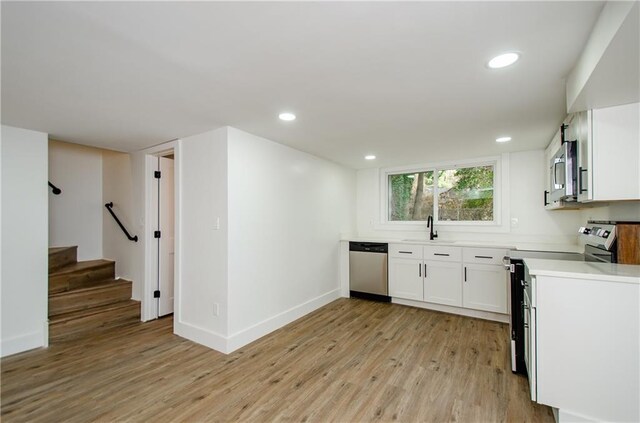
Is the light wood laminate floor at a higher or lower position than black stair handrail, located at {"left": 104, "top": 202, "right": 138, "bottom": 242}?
lower

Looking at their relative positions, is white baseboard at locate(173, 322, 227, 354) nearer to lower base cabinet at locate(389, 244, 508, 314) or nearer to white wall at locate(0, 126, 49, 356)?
white wall at locate(0, 126, 49, 356)

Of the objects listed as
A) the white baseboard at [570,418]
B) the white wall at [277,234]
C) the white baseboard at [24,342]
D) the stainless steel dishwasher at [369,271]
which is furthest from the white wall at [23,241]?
the white baseboard at [570,418]

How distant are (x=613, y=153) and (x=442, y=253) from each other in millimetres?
2390

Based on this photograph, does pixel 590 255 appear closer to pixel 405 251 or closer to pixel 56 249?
pixel 405 251

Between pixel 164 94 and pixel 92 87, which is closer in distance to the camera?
pixel 92 87

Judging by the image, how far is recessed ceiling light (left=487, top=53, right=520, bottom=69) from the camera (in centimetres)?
159

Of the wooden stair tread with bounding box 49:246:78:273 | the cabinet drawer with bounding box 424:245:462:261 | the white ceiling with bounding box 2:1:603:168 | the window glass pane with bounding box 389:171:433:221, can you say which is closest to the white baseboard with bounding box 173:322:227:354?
the wooden stair tread with bounding box 49:246:78:273

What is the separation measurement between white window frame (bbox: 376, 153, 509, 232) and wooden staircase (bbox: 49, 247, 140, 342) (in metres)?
3.97

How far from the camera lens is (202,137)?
308 centimetres

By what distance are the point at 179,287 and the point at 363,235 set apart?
313 cm

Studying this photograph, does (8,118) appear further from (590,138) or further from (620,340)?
(620,340)

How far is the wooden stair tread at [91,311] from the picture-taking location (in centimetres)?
319

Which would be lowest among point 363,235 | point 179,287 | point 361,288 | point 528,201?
point 361,288

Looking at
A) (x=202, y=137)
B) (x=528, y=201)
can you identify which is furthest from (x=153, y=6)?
(x=528, y=201)
